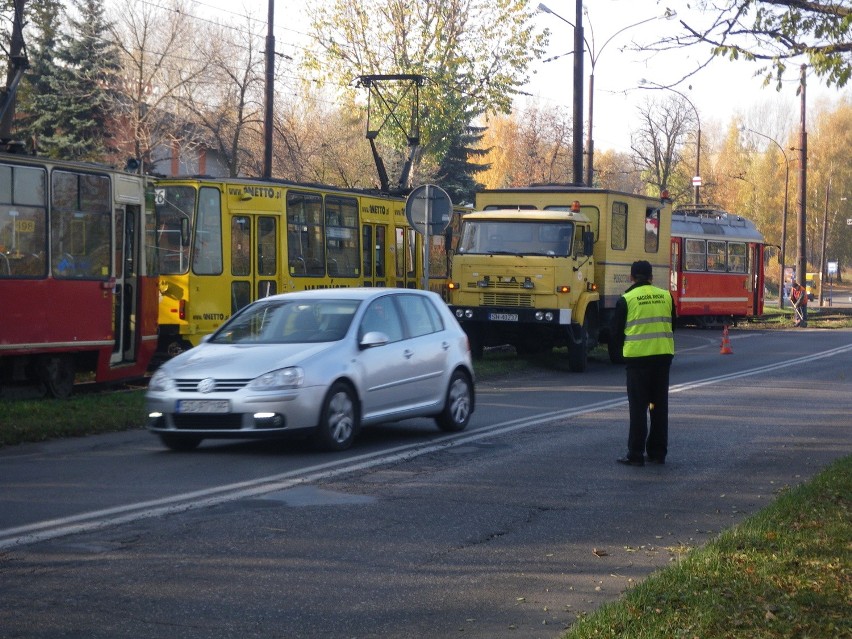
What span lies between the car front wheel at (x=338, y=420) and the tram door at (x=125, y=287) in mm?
6355

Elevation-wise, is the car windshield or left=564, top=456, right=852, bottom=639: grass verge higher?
the car windshield

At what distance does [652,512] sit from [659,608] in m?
3.16

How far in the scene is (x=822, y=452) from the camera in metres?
12.6

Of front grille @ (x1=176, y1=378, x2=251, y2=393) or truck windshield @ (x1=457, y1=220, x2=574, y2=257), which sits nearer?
front grille @ (x1=176, y1=378, x2=251, y2=393)

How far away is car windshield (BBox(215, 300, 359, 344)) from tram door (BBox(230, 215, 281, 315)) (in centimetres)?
883

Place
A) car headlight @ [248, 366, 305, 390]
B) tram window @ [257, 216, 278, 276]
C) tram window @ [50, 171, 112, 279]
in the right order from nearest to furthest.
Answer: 1. car headlight @ [248, 366, 305, 390]
2. tram window @ [50, 171, 112, 279]
3. tram window @ [257, 216, 278, 276]

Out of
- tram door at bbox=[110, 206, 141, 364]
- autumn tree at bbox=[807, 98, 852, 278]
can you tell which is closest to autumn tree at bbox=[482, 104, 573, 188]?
autumn tree at bbox=[807, 98, 852, 278]

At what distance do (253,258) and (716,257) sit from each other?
2510 cm

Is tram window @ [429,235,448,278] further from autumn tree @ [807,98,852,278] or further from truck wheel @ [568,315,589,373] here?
autumn tree @ [807,98,852,278]

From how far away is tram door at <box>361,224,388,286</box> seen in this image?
82.3 ft

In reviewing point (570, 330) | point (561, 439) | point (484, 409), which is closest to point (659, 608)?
point (561, 439)

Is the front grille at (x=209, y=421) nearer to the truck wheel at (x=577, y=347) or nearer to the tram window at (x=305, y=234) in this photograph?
the tram window at (x=305, y=234)

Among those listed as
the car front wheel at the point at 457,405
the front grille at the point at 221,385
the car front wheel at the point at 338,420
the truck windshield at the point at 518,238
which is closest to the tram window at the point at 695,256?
the truck windshield at the point at 518,238

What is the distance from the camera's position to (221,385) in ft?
36.6
